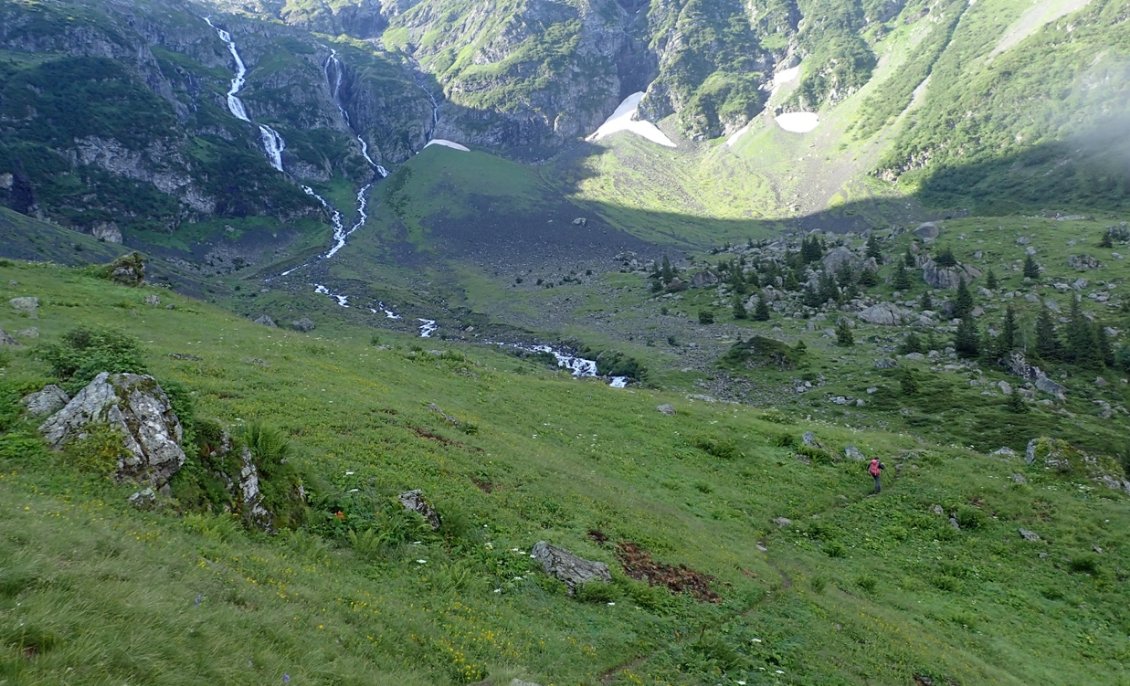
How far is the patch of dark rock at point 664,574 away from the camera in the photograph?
56.1 ft

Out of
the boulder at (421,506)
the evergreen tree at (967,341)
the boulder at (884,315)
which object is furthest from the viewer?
the boulder at (884,315)

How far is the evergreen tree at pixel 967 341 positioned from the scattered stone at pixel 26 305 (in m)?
77.3

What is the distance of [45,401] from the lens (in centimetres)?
1367

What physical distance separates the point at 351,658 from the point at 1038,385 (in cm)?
6743

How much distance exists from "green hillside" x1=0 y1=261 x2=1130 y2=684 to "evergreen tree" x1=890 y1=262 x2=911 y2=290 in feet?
198

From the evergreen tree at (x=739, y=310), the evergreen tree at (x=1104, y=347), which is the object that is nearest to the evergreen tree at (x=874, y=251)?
the evergreen tree at (x=739, y=310)

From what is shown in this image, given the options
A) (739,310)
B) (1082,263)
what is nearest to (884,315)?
(739,310)

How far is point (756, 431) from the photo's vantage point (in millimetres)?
36969

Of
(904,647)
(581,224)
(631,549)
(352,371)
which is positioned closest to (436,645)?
(631,549)

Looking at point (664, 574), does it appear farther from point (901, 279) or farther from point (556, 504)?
point (901, 279)

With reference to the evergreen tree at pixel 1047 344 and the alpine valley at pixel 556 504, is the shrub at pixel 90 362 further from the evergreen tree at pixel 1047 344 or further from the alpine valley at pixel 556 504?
the evergreen tree at pixel 1047 344

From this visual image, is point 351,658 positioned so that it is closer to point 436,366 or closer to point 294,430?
point 294,430

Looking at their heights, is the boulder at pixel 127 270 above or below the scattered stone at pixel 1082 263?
below

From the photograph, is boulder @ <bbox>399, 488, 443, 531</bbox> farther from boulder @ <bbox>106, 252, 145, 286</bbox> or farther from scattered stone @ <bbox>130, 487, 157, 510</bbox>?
boulder @ <bbox>106, 252, 145, 286</bbox>
